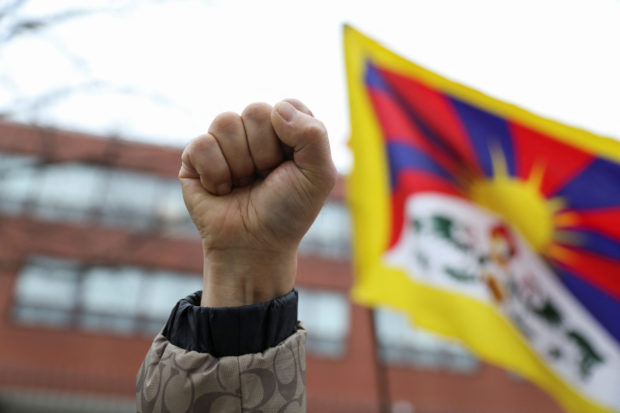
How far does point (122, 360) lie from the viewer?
15.1 meters

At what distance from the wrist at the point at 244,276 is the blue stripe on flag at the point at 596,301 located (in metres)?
2.96

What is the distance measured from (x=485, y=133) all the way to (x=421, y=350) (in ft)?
45.5

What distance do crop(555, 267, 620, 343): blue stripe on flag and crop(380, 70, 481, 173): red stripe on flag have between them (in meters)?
0.95

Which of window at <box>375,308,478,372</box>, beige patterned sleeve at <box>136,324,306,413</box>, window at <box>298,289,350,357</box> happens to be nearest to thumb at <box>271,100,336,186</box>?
beige patterned sleeve at <box>136,324,306,413</box>

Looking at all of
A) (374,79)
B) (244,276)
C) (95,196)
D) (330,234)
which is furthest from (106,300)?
(244,276)

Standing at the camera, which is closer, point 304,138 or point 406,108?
point 304,138

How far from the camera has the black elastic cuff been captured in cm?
110

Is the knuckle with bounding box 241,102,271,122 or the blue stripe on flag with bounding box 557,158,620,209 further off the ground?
the blue stripe on flag with bounding box 557,158,620,209

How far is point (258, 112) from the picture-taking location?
109cm

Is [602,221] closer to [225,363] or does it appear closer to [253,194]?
[253,194]

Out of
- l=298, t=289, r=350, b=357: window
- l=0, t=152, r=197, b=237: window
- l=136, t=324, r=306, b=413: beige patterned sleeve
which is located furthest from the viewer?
l=298, t=289, r=350, b=357: window

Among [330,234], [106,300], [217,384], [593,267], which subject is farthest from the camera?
[330,234]

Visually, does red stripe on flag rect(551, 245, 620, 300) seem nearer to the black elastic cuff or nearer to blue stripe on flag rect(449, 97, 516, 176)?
blue stripe on flag rect(449, 97, 516, 176)

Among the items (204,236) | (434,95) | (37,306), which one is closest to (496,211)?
(434,95)
